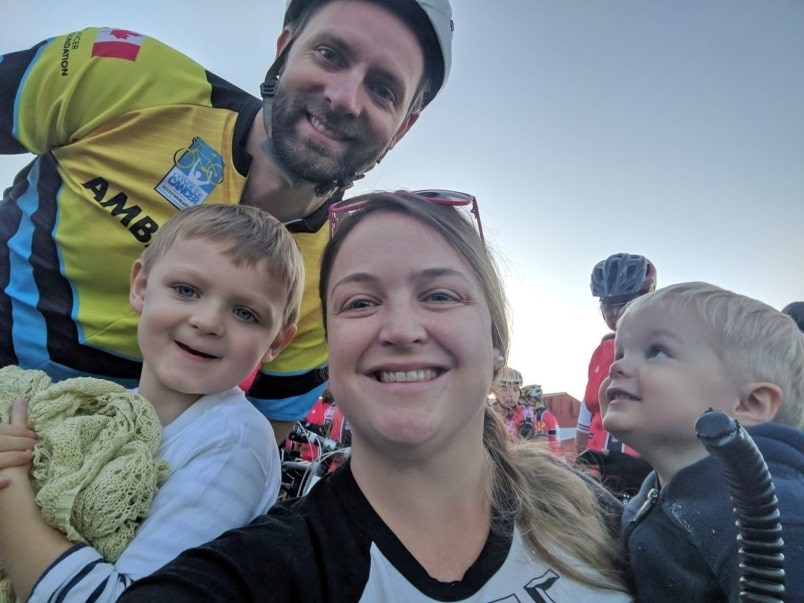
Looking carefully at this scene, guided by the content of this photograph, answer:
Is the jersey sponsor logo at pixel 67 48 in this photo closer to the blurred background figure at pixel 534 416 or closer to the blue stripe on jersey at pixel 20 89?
the blue stripe on jersey at pixel 20 89

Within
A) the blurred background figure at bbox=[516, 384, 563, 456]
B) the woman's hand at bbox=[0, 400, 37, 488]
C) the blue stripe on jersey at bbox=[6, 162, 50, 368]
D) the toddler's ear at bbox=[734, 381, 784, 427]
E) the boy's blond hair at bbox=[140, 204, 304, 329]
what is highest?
the toddler's ear at bbox=[734, 381, 784, 427]

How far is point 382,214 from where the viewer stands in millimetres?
1478

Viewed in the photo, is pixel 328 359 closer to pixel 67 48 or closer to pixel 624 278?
pixel 67 48

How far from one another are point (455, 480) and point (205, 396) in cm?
72

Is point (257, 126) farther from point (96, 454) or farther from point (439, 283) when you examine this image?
point (96, 454)

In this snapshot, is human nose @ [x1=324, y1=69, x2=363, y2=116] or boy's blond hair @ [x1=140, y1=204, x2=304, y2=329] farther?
human nose @ [x1=324, y1=69, x2=363, y2=116]

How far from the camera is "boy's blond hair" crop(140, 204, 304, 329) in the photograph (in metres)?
1.60

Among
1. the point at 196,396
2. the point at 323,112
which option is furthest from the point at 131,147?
the point at 196,396

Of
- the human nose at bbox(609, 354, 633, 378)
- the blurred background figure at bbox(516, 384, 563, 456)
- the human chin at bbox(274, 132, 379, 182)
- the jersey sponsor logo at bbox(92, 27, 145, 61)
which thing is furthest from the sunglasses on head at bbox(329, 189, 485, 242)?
the blurred background figure at bbox(516, 384, 563, 456)

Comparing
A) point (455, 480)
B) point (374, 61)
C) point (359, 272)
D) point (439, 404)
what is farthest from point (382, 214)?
point (374, 61)

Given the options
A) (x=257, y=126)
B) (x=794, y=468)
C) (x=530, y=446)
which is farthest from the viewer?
(x=257, y=126)

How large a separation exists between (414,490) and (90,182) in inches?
62.0

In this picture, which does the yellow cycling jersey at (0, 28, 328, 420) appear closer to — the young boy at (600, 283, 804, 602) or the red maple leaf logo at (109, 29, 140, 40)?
the red maple leaf logo at (109, 29, 140, 40)

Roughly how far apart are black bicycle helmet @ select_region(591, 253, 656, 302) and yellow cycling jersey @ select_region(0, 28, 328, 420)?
3129mm
